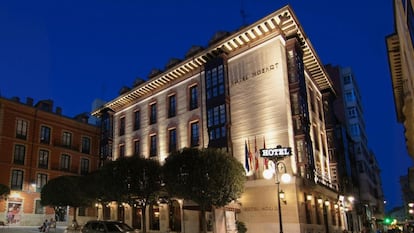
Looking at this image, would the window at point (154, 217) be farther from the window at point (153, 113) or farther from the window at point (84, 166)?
the window at point (84, 166)

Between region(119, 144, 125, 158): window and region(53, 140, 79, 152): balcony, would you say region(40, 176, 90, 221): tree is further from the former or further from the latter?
region(53, 140, 79, 152): balcony

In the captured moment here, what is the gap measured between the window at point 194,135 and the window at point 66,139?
955 inches

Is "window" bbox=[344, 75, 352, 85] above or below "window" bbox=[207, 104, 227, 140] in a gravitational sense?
above

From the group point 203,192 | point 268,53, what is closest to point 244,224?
point 203,192

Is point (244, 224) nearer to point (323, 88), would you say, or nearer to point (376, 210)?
point (323, 88)

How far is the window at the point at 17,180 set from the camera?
42625mm

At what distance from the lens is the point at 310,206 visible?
2806 cm

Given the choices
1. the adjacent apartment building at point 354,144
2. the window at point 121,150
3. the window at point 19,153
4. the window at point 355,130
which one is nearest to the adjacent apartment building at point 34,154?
the window at point 19,153

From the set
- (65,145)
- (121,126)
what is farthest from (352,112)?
(65,145)

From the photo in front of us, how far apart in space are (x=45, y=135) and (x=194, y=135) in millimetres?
24379

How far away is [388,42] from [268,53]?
1688 centimetres

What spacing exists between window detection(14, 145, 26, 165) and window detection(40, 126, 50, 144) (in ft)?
8.95

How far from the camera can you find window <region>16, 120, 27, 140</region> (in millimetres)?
44156

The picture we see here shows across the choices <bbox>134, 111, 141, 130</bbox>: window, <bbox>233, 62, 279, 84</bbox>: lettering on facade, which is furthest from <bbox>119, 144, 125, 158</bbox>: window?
<bbox>233, 62, 279, 84</bbox>: lettering on facade
